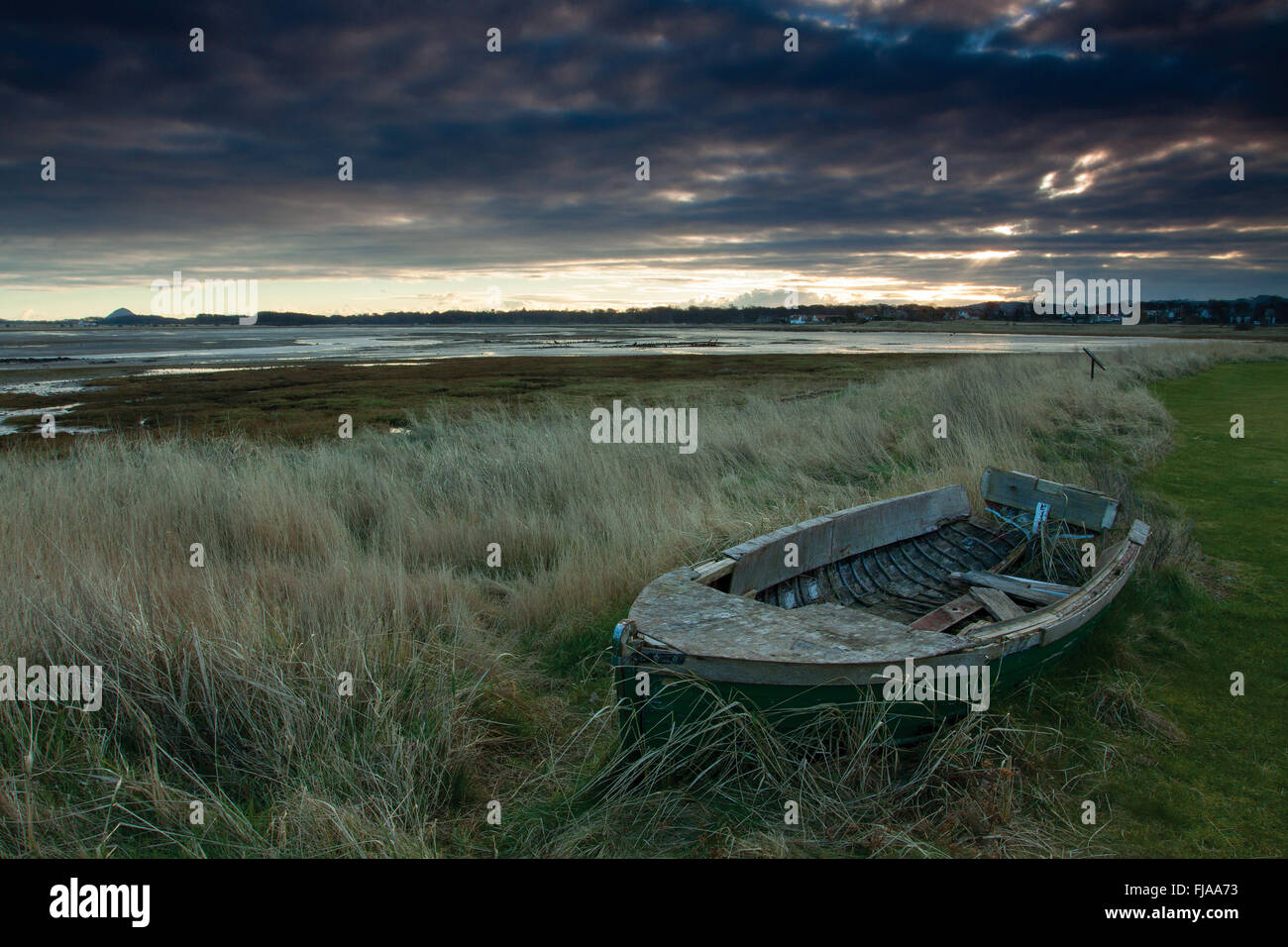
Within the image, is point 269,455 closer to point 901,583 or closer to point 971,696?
point 901,583

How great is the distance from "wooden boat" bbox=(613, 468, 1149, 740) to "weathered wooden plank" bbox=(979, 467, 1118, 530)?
0.02 m

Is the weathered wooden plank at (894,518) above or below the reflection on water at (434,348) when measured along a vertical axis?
below

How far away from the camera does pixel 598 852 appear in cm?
334

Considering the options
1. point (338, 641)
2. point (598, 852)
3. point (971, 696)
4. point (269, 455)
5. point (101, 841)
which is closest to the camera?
point (101, 841)

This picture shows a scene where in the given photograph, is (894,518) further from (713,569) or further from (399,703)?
(399,703)

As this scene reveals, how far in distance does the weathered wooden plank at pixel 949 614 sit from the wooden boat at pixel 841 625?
2 centimetres

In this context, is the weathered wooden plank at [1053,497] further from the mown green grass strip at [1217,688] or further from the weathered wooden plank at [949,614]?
the weathered wooden plank at [949,614]

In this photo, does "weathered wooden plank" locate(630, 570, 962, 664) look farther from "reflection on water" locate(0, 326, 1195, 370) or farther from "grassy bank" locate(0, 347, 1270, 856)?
"reflection on water" locate(0, 326, 1195, 370)

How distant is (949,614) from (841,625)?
82.8 inches

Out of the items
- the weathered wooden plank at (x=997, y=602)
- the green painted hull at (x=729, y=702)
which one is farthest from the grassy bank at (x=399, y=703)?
the weathered wooden plank at (x=997, y=602)

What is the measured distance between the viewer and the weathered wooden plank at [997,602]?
5626 millimetres

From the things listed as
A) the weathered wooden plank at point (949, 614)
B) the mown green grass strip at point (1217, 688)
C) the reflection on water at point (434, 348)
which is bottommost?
the mown green grass strip at point (1217, 688)
